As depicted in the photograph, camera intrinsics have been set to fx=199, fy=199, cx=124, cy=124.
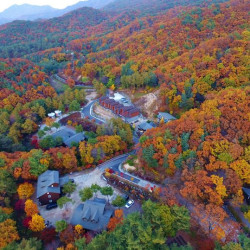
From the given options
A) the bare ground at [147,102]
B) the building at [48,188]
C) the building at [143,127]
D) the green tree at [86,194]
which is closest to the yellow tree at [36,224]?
the building at [48,188]

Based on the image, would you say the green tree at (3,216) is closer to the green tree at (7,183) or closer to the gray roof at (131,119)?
the green tree at (7,183)

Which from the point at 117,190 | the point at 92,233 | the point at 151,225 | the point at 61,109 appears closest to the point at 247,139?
the point at 151,225

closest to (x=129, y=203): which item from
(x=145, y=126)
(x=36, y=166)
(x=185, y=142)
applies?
(x=185, y=142)

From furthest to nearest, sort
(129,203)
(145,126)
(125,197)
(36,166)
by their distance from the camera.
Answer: (145,126), (36,166), (125,197), (129,203)

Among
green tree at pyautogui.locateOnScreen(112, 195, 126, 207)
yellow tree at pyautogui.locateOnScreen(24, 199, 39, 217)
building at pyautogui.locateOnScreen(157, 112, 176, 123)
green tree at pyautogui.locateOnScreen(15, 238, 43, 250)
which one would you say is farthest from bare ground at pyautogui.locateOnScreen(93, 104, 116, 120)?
green tree at pyautogui.locateOnScreen(15, 238, 43, 250)

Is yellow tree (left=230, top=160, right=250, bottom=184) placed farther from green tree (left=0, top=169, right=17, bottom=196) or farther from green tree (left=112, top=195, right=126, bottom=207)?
green tree (left=0, top=169, right=17, bottom=196)

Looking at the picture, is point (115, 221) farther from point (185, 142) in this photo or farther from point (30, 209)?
point (185, 142)

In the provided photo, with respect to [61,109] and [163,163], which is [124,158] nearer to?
[163,163]
